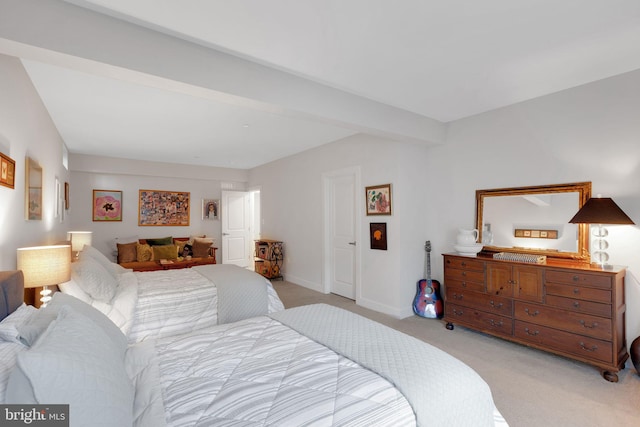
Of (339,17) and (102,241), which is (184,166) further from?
(339,17)

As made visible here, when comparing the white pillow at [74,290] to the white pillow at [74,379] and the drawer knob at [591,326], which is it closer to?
the white pillow at [74,379]

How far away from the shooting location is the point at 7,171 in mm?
2018

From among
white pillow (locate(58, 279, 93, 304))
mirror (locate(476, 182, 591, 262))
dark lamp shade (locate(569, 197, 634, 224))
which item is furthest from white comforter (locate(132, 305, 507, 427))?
mirror (locate(476, 182, 591, 262))

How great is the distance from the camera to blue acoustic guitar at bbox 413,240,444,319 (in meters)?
3.94

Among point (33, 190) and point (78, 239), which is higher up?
point (33, 190)

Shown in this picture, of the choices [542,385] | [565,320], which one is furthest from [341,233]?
[542,385]

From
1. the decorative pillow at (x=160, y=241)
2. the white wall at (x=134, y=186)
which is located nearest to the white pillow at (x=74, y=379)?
the decorative pillow at (x=160, y=241)

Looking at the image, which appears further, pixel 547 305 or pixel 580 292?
A: pixel 547 305

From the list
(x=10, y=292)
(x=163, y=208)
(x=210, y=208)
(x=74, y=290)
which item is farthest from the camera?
(x=210, y=208)

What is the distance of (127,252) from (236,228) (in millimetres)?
2401

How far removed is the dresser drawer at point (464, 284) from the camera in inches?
131

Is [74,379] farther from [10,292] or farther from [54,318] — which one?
[10,292]

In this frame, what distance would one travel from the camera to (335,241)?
511 cm

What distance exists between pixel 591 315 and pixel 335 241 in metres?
3.25
